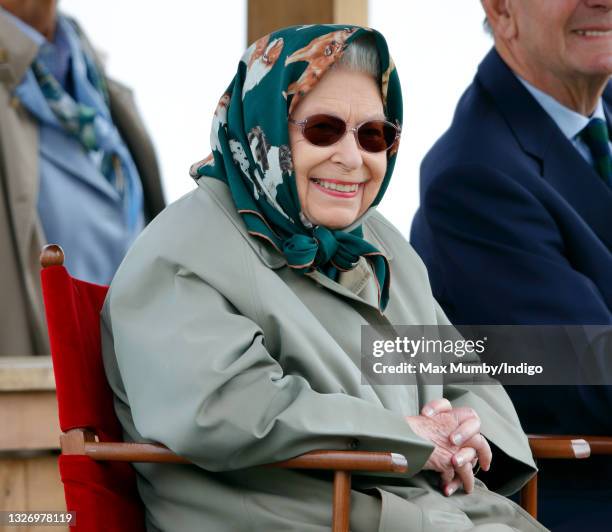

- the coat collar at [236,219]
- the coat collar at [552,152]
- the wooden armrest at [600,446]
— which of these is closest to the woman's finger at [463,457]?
the wooden armrest at [600,446]

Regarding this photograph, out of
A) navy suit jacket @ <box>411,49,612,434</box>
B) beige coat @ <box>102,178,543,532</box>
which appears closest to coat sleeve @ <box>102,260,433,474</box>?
beige coat @ <box>102,178,543,532</box>

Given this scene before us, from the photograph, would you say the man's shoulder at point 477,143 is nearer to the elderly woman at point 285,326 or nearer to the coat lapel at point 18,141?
the elderly woman at point 285,326

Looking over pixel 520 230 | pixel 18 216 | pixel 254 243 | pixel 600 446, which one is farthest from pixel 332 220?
pixel 18 216

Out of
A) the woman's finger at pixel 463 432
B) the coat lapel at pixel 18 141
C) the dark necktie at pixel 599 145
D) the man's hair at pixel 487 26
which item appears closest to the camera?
the woman's finger at pixel 463 432

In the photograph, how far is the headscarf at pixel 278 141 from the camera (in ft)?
9.20

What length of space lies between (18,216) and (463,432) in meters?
1.93

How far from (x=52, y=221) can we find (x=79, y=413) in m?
1.70

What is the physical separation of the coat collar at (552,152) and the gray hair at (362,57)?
0.82 m

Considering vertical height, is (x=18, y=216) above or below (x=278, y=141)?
below

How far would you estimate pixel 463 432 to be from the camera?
287 centimetres

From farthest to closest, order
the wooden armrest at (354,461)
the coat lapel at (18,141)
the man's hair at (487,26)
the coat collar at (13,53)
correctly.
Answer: the coat collar at (13,53), the coat lapel at (18,141), the man's hair at (487,26), the wooden armrest at (354,461)

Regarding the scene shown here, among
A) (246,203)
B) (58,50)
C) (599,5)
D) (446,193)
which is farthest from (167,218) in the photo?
(58,50)

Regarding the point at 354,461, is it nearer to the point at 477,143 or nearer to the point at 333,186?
the point at 333,186

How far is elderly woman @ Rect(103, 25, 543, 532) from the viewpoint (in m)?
2.61
